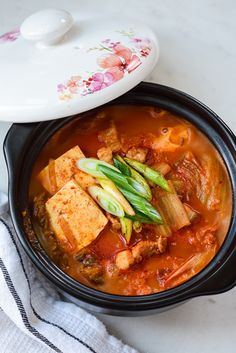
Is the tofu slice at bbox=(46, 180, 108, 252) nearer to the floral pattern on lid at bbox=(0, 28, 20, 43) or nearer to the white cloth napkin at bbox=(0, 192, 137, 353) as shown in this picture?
the white cloth napkin at bbox=(0, 192, 137, 353)

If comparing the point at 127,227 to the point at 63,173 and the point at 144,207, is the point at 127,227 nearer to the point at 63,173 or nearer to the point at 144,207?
the point at 144,207

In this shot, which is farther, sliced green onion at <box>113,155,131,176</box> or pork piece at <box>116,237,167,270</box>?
sliced green onion at <box>113,155,131,176</box>

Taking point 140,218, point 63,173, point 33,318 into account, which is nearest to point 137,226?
point 140,218

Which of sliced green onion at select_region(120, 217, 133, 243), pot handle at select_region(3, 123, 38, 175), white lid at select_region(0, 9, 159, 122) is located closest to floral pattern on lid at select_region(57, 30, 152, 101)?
white lid at select_region(0, 9, 159, 122)

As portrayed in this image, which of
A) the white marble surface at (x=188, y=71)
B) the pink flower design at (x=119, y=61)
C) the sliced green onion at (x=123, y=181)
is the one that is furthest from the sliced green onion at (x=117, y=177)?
the white marble surface at (x=188, y=71)

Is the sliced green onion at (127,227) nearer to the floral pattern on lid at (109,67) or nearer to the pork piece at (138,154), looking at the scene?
the pork piece at (138,154)

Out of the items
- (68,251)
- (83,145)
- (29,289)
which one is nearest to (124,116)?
(83,145)

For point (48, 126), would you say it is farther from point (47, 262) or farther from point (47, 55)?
point (47, 262)
